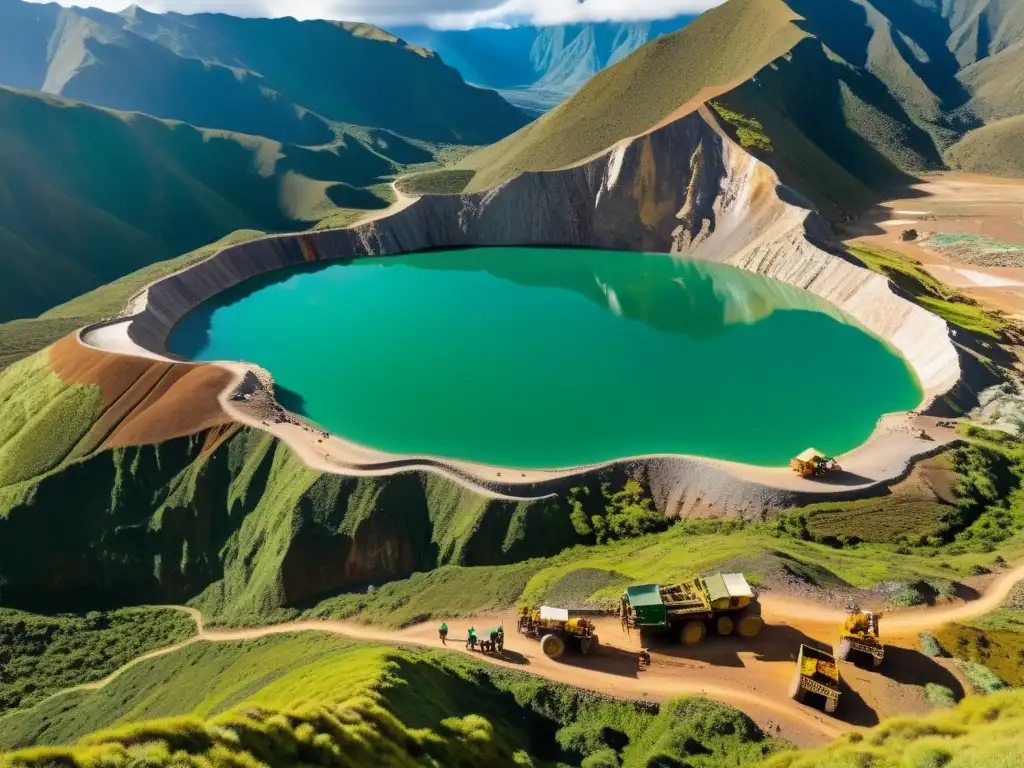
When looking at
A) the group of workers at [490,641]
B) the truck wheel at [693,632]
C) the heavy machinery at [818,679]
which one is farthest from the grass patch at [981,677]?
the group of workers at [490,641]

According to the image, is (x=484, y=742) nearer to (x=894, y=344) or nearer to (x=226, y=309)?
(x=894, y=344)

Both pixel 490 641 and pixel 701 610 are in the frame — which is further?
pixel 490 641

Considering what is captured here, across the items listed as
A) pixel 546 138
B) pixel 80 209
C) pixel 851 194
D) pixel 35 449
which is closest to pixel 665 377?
pixel 35 449

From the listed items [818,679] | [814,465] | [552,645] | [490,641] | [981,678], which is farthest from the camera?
[814,465]

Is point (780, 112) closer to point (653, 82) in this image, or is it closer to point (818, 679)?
point (653, 82)

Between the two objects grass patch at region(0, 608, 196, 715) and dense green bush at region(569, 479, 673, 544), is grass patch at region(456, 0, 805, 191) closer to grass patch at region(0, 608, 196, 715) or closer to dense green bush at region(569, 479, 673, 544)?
dense green bush at region(569, 479, 673, 544)

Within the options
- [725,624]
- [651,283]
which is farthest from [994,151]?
[725,624]

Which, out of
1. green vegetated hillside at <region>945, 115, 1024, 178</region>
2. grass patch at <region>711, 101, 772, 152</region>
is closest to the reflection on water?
grass patch at <region>711, 101, 772, 152</region>
